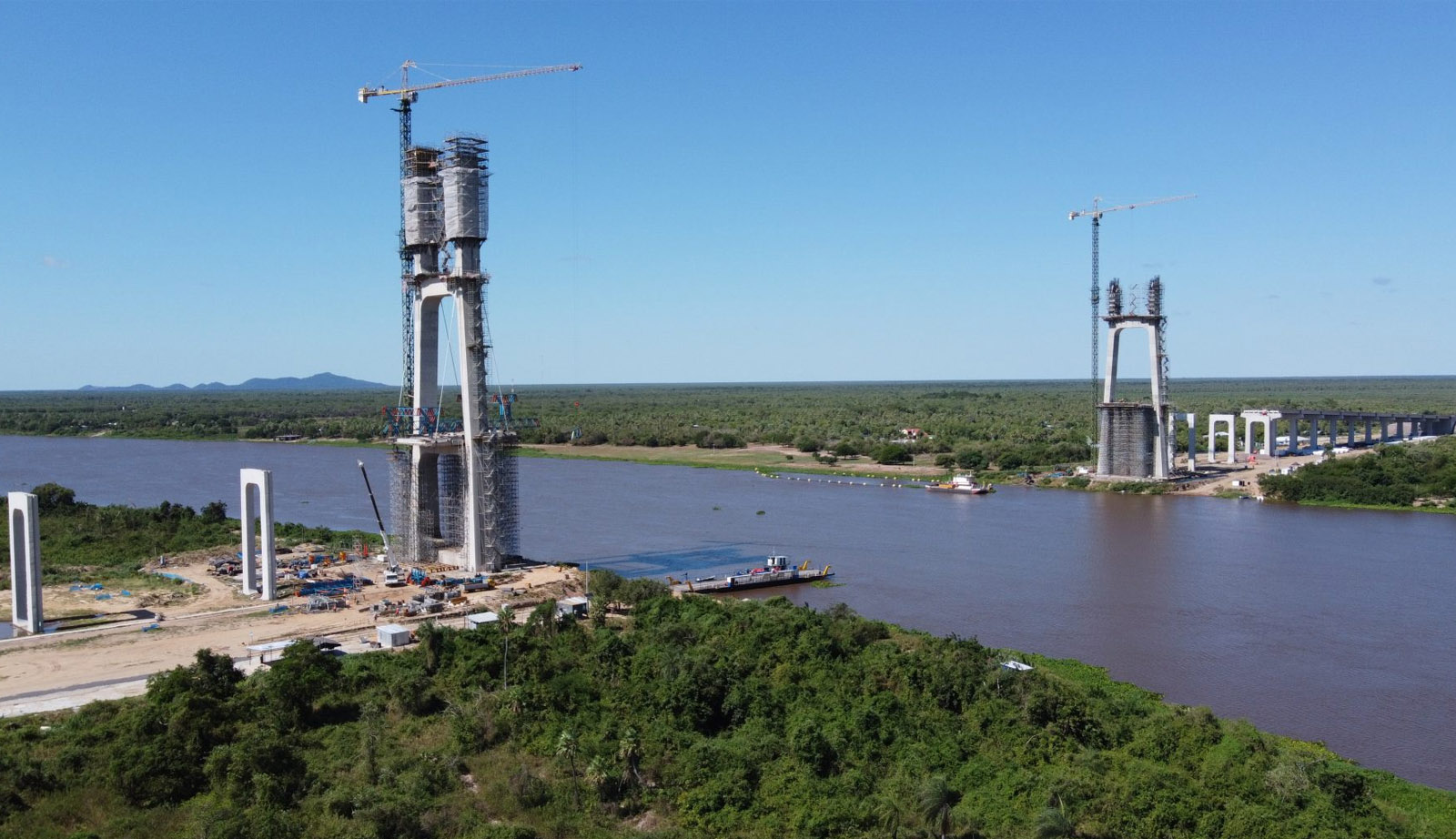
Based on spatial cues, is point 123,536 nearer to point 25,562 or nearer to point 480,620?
point 25,562

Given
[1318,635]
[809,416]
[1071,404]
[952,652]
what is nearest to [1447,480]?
[1318,635]

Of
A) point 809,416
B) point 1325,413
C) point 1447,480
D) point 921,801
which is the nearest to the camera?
point 921,801

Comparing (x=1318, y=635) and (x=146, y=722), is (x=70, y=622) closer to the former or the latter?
(x=146, y=722)

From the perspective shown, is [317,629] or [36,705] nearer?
[36,705]

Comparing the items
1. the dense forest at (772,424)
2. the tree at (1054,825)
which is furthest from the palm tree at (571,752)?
the dense forest at (772,424)

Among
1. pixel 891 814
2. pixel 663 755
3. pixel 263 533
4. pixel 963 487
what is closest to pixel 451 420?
pixel 263 533

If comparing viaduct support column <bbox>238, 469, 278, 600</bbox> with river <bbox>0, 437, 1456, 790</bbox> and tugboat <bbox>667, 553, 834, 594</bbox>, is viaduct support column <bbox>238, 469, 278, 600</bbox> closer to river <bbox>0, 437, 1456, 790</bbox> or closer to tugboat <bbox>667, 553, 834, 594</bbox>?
river <bbox>0, 437, 1456, 790</bbox>

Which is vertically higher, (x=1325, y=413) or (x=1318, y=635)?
(x=1325, y=413)
